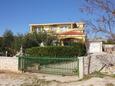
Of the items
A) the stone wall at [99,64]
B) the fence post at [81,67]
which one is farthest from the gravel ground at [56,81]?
the stone wall at [99,64]

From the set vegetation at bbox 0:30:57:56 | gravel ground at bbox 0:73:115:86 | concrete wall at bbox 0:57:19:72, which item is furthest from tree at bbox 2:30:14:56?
gravel ground at bbox 0:73:115:86

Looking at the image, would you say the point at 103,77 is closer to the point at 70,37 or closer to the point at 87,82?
the point at 87,82

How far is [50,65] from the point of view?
56.3ft

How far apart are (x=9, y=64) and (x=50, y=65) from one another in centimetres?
336

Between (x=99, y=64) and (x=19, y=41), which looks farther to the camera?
(x=19, y=41)

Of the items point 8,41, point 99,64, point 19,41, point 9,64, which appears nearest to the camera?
point 99,64

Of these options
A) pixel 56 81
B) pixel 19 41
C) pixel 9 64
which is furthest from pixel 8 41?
pixel 56 81

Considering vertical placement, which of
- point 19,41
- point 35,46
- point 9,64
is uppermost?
point 19,41

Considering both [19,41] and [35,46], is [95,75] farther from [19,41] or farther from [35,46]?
[35,46]

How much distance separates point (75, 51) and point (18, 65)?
1269 centimetres

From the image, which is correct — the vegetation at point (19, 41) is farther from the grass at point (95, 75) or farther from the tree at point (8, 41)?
the grass at point (95, 75)

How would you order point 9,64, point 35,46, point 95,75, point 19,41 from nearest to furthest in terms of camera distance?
point 95,75
point 9,64
point 19,41
point 35,46

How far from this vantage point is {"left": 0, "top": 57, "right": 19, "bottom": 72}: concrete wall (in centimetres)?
1869

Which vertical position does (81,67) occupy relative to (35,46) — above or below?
below
